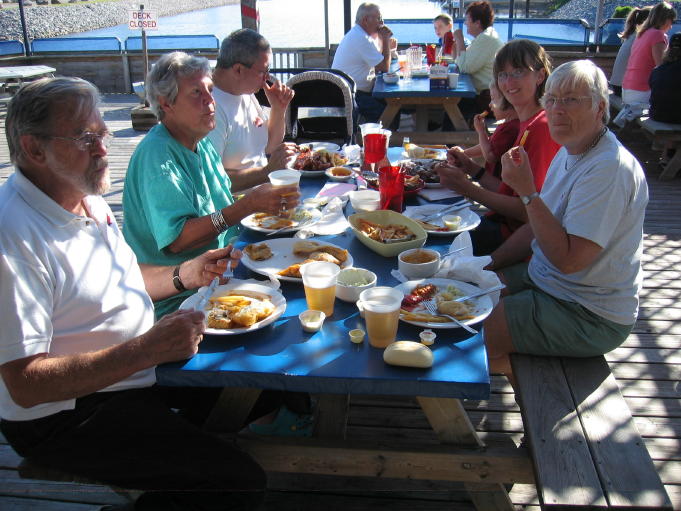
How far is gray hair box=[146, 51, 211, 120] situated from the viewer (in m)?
2.37

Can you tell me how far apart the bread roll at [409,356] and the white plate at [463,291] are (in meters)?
0.17

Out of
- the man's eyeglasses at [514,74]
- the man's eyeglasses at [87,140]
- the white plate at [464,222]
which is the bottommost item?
the white plate at [464,222]

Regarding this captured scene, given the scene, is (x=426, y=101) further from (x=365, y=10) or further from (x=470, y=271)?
(x=470, y=271)

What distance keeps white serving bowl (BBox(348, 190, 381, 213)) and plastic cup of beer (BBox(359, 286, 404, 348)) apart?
3.23 feet

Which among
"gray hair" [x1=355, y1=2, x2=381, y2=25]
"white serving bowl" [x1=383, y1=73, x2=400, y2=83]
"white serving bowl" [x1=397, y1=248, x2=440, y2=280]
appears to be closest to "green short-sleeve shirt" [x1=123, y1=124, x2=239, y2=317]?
"white serving bowl" [x1=397, y1=248, x2=440, y2=280]

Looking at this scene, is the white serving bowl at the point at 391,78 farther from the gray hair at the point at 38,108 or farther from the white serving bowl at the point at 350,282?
the gray hair at the point at 38,108

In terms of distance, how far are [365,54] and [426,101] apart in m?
1.04

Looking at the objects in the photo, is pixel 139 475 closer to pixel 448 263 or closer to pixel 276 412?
pixel 276 412

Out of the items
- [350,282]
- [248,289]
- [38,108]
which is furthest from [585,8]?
[38,108]

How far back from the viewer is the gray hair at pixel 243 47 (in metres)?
3.28

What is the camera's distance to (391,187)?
8.58ft

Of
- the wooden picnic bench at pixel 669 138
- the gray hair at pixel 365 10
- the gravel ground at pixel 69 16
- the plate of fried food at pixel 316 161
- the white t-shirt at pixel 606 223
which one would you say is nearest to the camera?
the white t-shirt at pixel 606 223

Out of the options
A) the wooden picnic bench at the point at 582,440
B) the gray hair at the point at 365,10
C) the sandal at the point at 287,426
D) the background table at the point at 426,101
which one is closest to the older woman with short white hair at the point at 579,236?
the wooden picnic bench at the point at 582,440

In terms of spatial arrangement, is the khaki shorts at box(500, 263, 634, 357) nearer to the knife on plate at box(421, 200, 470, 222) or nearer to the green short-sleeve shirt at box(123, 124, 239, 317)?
the knife on plate at box(421, 200, 470, 222)
